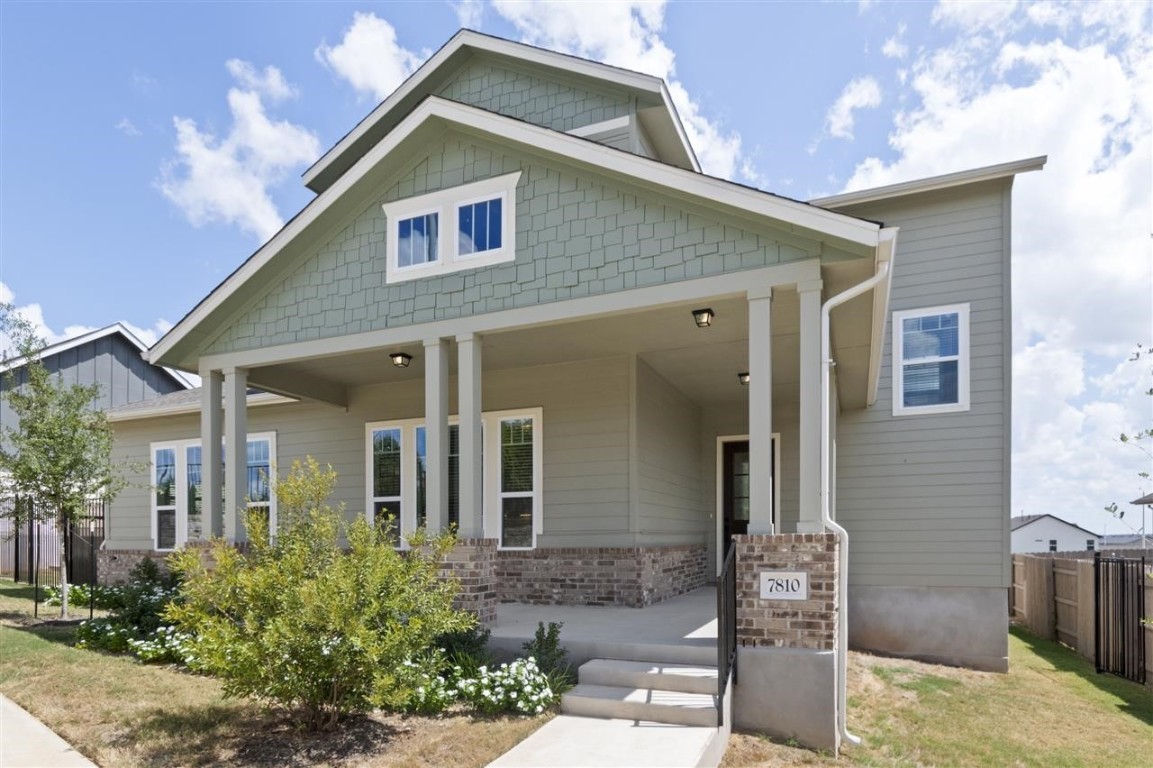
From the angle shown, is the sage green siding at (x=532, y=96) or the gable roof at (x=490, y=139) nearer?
the gable roof at (x=490, y=139)

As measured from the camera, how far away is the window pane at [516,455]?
9539 millimetres

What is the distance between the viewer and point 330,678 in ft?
16.0

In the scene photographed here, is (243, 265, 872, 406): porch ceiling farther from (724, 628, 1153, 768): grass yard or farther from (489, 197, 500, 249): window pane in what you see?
(724, 628, 1153, 768): grass yard

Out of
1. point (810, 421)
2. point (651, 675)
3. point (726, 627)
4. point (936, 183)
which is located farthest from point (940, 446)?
point (651, 675)

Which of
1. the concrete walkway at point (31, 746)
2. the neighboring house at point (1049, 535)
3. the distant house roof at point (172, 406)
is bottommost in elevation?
the neighboring house at point (1049, 535)

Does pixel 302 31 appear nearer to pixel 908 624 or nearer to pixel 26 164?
pixel 26 164

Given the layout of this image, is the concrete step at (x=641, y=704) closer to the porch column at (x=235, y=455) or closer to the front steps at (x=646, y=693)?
the front steps at (x=646, y=693)

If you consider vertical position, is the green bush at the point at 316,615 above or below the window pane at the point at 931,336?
below

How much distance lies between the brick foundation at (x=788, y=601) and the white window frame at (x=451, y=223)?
3.75 m

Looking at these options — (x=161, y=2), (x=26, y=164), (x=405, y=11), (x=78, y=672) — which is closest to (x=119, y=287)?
(x=26, y=164)

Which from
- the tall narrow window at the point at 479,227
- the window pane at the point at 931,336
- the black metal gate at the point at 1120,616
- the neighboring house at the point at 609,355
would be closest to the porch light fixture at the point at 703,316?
the neighboring house at the point at 609,355

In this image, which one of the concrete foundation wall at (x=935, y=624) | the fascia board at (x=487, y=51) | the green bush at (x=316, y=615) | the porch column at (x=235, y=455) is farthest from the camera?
the concrete foundation wall at (x=935, y=624)

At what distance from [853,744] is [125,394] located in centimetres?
2534

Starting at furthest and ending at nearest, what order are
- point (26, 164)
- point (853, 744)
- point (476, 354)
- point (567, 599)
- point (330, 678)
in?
point (26, 164)
point (567, 599)
point (476, 354)
point (853, 744)
point (330, 678)
